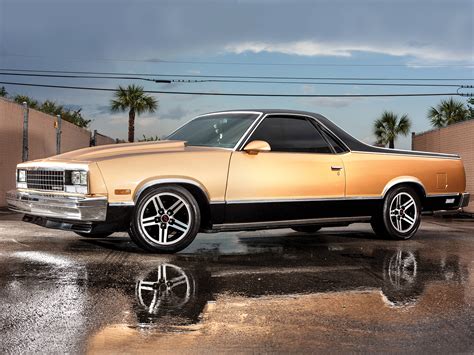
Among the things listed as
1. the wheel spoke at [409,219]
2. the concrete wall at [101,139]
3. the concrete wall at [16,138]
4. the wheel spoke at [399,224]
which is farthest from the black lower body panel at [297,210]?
the concrete wall at [101,139]

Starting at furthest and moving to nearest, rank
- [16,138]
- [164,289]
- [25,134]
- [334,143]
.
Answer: [25,134] → [16,138] → [334,143] → [164,289]

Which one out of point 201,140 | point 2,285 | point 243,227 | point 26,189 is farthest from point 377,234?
point 2,285

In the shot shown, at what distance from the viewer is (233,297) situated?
4719 mm

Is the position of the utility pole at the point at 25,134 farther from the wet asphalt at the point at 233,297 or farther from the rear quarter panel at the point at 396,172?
the rear quarter panel at the point at 396,172

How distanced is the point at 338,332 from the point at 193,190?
11.3 ft

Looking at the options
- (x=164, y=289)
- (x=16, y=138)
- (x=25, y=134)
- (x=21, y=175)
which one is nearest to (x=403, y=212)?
(x=164, y=289)

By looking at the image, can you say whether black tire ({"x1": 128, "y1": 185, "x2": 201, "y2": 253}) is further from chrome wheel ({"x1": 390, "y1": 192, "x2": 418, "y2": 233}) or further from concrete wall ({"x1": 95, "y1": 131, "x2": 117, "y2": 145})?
concrete wall ({"x1": 95, "y1": 131, "x2": 117, "y2": 145})

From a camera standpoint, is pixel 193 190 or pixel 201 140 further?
pixel 201 140

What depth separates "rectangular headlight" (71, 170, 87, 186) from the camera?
6.50m

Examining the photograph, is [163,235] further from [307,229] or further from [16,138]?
[16,138]

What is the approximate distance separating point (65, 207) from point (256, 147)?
228cm

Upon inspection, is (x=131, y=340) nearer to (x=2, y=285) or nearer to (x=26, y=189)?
(x=2, y=285)

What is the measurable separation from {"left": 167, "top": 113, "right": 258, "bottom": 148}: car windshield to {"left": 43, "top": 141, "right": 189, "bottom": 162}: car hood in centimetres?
35

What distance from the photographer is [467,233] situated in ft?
32.0
